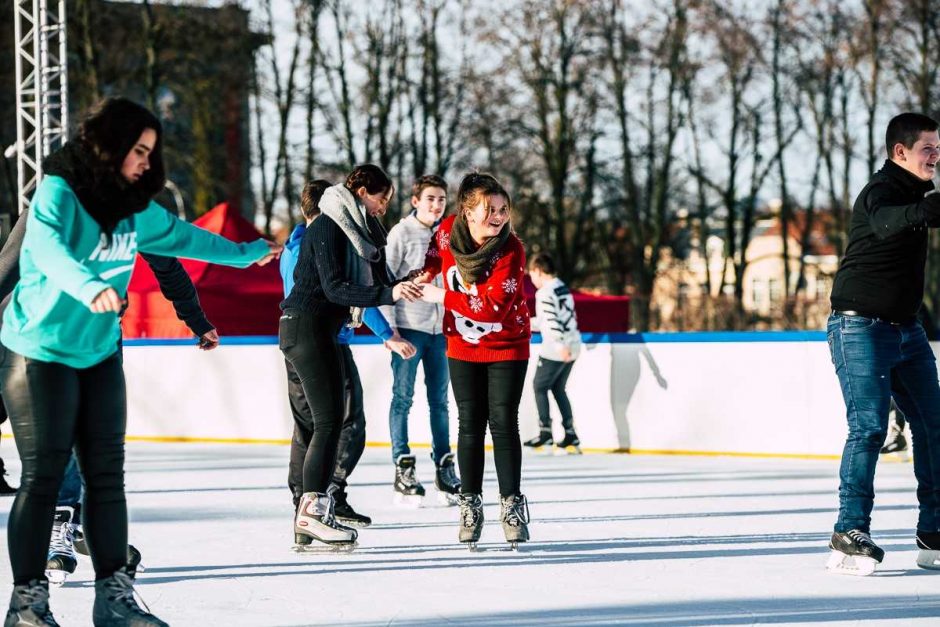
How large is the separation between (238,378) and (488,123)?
1724cm

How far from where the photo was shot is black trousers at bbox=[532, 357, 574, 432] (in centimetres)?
1077

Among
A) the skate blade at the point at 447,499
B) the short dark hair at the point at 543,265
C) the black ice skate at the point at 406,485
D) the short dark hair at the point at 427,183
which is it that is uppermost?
the short dark hair at the point at 427,183

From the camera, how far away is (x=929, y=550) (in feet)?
15.6

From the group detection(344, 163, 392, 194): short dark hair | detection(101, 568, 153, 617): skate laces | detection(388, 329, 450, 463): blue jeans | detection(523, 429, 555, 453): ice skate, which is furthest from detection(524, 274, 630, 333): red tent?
detection(101, 568, 153, 617): skate laces

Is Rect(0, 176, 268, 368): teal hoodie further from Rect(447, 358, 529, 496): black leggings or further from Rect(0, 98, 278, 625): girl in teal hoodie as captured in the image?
Rect(447, 358, 529, 496): black leggings

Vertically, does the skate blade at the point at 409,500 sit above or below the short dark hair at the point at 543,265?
below

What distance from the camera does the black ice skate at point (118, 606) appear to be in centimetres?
359

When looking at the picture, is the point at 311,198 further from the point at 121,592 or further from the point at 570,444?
the point at 570,444

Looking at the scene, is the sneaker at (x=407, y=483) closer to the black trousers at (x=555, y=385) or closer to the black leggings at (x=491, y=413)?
the black leggings at (x=491, y=413)

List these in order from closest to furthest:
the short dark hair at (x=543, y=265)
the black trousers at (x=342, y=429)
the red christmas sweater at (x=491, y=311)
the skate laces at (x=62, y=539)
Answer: the skate laces at (x=62, y=539)
the red christmas sweater at (x=491, y=311)
the black trousers at (x=342, y=429)
the short dark hair at (x=543, y=265)

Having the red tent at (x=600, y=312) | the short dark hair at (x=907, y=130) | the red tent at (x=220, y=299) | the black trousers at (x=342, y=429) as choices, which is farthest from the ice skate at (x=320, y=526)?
the red tent at (x=600, y=312)

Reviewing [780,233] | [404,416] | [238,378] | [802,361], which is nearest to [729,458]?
[802,361]

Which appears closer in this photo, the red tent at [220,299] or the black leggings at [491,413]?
the black leggings at [491,413]

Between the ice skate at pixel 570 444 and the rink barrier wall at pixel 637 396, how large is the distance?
0.27 meters
